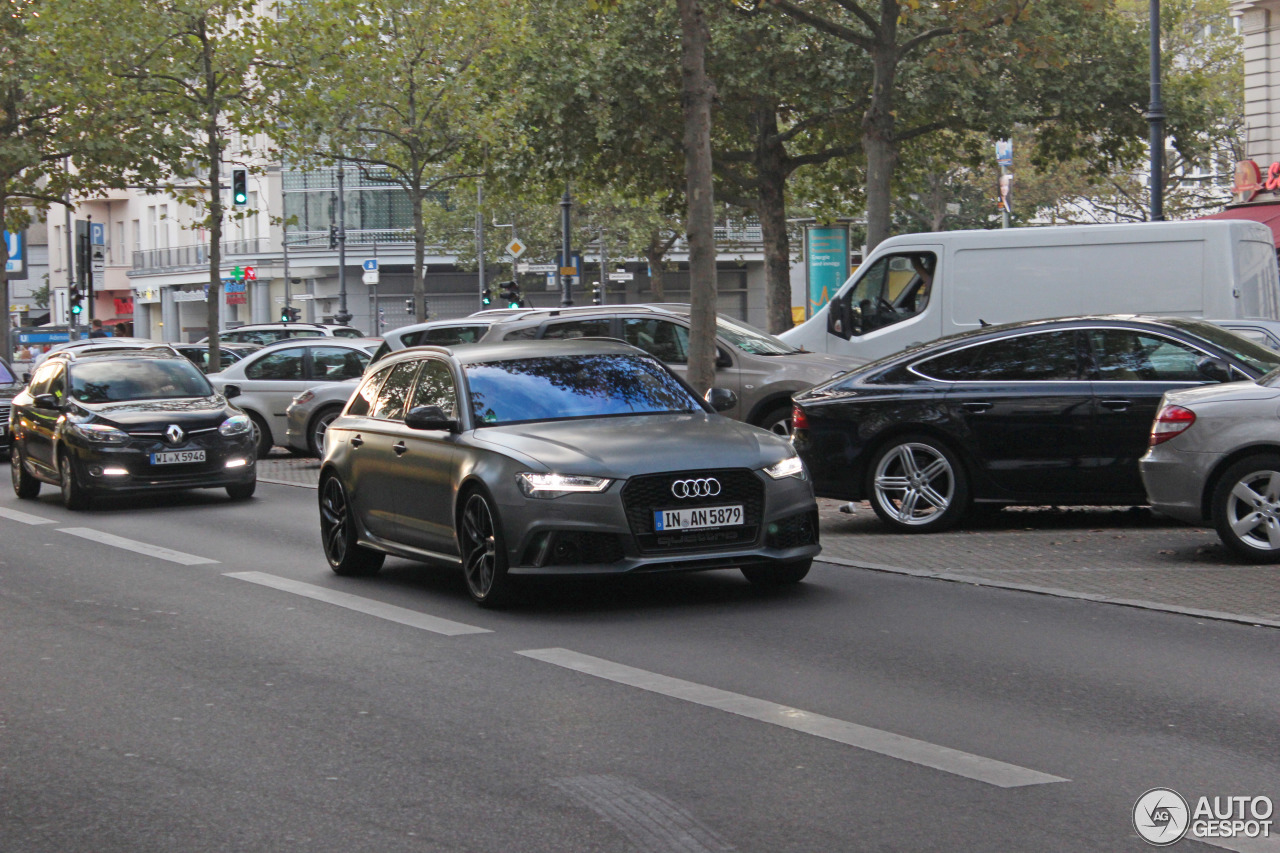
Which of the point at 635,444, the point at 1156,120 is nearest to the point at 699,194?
the point at 635,444

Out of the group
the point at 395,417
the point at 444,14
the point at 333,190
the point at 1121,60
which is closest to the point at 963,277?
the point at 395,417

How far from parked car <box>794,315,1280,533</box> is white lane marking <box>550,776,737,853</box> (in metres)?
7.60

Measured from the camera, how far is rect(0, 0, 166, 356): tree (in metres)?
32.2

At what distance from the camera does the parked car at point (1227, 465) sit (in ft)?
35.6

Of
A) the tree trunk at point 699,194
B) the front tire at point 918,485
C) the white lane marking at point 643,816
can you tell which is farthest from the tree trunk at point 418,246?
the white lane marking at point 643,816

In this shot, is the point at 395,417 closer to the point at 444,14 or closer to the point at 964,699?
the point at 964,699

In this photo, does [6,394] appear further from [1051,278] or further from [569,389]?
[569,389]

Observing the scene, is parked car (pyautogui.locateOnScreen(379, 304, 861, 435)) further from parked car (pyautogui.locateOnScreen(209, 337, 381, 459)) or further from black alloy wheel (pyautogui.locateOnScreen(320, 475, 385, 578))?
black alloy wheel (pyautogui.locateOnScreen(320, 475, 385, 578))

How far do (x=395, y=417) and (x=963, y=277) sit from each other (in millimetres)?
10297

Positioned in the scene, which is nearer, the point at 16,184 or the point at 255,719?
the point at 255,719

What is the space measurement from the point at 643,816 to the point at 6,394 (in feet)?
77.3

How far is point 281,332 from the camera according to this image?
34.2 m

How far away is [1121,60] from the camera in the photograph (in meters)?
31.5

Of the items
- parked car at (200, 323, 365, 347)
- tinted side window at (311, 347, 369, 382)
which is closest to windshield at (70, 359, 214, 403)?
tinted side window at (311, 347, 369, 382)
